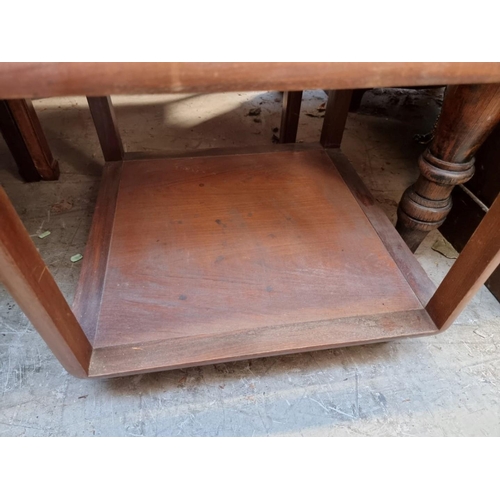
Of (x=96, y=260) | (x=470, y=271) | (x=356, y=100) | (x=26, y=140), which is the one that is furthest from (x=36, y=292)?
(x=356, y=100)

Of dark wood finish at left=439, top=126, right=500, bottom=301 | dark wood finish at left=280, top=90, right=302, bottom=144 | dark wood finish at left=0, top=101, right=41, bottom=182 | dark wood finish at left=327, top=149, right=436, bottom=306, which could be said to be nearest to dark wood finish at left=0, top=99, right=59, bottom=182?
dark wood finish at left=0, top=101, right=41, bottom=182

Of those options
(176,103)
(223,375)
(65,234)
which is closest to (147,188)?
(65,234)

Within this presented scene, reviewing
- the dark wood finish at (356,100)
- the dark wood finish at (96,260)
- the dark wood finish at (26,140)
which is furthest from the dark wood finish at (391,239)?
the dark wood finish at (26,140)

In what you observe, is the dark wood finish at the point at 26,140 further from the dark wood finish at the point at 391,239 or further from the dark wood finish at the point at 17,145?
the dark wood finish at the point at 391,239

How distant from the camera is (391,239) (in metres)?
0.73

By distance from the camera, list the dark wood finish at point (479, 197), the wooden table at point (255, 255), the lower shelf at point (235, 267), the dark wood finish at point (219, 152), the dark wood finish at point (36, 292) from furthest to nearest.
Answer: the dark wood finish at point (219, 152) < the dark wood finish at point (479, 197) < the lower shelf at point (235, 267) < the wooden table at point (255, 255) < the dark wood finish at point (36, 292)

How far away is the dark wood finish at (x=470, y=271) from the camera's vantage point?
470 mm

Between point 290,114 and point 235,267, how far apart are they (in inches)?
23.1

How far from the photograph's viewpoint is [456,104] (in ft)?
1.84

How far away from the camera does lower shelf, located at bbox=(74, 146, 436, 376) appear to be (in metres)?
0.57

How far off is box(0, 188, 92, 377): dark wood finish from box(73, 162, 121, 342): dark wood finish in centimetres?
6
